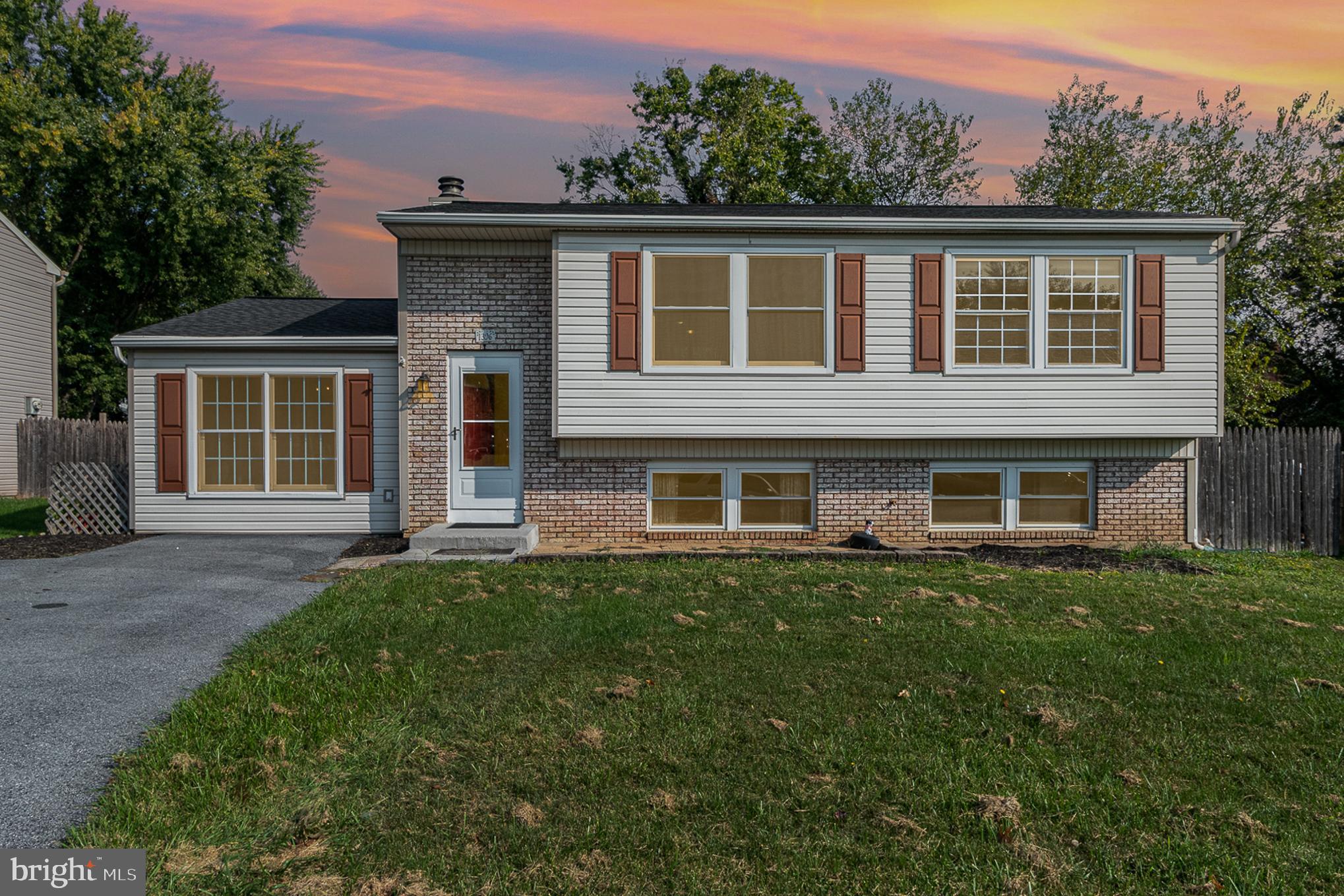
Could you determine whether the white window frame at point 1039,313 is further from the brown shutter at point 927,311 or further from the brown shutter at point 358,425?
the brown shutter at point 358,425

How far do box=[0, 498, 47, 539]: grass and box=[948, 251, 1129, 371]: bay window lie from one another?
13641mm

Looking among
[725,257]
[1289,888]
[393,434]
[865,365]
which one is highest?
[725,257]

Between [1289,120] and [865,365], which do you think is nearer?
[865,365]

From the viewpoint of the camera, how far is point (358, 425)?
10.4 m

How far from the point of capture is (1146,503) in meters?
10.1

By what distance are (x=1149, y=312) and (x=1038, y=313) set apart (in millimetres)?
1435

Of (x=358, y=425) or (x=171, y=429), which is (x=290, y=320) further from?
(x=358, y=425)

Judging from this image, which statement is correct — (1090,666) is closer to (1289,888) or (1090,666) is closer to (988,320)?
(1289,888)

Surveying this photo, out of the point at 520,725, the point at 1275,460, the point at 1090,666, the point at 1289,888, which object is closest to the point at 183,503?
the point at 520,725

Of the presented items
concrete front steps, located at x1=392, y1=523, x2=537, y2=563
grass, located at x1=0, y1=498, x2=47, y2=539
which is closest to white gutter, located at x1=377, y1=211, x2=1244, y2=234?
concrete front steps, located at x1=392, y1=523, x2=537, y2=563

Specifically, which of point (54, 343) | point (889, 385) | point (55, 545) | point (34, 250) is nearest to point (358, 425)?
point (55, 545)

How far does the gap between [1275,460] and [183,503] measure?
617 inches

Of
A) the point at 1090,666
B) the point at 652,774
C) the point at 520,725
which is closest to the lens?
the point at 652,774

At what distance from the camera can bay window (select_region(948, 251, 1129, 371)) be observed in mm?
9766
